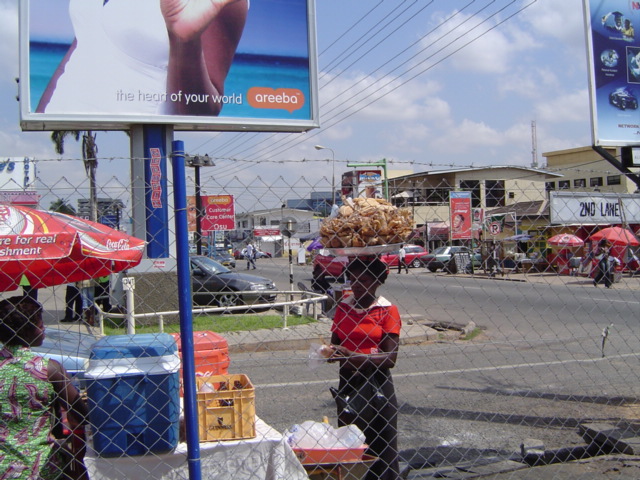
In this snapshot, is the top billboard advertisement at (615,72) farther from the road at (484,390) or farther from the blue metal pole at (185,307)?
the blue metal pole at (185,307)

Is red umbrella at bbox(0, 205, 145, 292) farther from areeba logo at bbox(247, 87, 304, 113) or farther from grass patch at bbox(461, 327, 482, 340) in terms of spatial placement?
areeba logo at bbox(247, 87, 304, 113)

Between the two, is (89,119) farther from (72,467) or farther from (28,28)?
(72,467)

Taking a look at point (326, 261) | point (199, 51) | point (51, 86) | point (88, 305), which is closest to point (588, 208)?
point (326, 261)

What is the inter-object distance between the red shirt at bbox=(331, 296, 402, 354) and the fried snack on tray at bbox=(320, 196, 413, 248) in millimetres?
453

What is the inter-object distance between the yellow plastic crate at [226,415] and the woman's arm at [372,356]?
63 cm

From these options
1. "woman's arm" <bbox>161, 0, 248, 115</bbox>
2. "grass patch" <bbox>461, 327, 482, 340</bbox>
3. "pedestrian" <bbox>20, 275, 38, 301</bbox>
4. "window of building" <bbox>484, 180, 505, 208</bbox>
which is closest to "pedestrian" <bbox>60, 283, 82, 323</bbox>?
"pedestrian" <bbox>20, 275, 38, 301</bbox>

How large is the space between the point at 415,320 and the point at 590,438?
29.6ft

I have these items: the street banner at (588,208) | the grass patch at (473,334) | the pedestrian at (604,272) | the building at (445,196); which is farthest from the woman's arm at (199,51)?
the street banner at (588,208)

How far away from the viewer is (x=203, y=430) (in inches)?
129

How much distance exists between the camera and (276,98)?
44.8 feet

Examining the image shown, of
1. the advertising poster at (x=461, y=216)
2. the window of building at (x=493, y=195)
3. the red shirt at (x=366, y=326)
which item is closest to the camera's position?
the red shirt at (x=366, y=326)

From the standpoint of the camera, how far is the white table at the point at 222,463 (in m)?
3.12

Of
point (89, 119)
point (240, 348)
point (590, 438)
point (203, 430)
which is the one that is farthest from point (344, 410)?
point (89, 119)

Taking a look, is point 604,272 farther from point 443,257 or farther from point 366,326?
point 443,257
